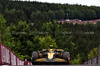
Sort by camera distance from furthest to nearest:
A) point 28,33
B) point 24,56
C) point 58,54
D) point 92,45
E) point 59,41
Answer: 1. point 92,45
2. point 59,41
3. point 28,33
4. point 24,56
5. point 58,54

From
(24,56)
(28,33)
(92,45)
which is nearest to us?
(24,56)

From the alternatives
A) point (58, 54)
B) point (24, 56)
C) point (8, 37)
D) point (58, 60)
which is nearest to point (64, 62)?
point (58, 60)

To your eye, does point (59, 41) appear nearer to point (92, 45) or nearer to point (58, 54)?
point (92, 45)

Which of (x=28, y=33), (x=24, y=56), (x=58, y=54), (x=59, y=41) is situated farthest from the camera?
(x=59, y=41)

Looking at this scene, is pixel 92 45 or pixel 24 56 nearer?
pixel 24 56

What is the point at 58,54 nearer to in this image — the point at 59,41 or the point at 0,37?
the point at 0,37

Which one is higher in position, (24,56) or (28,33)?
(28,33)

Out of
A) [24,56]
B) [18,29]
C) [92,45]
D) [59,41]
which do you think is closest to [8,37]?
[18,29]

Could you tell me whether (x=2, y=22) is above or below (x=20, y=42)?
above

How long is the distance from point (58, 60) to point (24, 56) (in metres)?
67.4

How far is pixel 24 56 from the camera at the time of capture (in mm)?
89625

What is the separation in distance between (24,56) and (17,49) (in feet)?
19.1

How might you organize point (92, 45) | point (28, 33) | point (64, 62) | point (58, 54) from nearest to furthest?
point (64, 62) → point (58, 54) → point (28, 33) → point (92, 45)

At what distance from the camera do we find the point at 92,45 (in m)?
200
